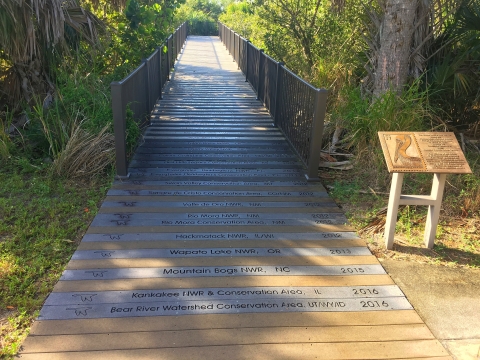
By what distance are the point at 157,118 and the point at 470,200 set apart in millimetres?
5572

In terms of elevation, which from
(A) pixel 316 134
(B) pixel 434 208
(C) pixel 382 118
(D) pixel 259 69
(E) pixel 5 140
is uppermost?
(D) pixel 259 69

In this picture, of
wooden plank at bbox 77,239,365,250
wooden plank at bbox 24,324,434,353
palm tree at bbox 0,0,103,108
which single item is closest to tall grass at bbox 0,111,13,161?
palm tree at bbox 0,0,103,108

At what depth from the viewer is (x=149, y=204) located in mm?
5000

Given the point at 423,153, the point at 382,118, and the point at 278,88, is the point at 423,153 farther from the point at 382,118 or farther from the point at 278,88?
the point at 278,88

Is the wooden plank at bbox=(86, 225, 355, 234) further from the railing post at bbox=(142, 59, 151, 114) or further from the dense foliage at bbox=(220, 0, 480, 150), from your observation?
the railing post at bbox=(142, 59, 151, 114)

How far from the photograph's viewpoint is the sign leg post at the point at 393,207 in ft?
Answer: 13.2

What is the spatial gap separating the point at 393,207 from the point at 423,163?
459mm

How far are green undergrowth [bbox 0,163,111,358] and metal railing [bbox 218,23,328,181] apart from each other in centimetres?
256

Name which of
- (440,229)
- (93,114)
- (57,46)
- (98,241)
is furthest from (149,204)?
(57,46)

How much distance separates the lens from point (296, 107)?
258 inches

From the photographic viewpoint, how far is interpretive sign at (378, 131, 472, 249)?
157 inches

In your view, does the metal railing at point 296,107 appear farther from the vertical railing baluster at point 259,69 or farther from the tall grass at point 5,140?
the tall grass at point 5,140

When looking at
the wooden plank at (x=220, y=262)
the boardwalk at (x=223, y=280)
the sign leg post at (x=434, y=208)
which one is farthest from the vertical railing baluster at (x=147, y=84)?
the sign leg post at (x=434, y=208)

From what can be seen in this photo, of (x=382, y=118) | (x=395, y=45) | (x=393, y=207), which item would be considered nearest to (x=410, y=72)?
(x=395, y=45)
